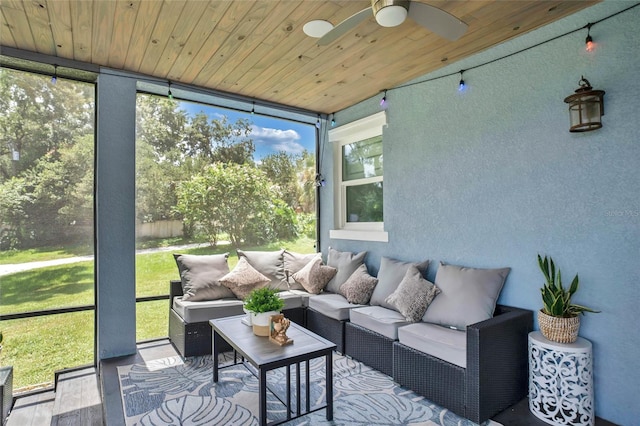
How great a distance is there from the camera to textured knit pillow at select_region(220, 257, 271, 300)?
353 cm

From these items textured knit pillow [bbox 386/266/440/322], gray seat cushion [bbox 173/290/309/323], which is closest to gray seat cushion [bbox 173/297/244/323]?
gray seat cushion [bbox 173/290/309/323]

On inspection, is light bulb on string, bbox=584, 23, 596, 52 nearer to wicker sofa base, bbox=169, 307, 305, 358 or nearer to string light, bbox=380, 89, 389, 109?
string light, bbox=380, 89, 389, 109

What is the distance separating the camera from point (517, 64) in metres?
2.69

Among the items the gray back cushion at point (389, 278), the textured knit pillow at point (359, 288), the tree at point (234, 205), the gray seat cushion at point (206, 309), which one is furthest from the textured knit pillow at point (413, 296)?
the tree at point (234, 205)

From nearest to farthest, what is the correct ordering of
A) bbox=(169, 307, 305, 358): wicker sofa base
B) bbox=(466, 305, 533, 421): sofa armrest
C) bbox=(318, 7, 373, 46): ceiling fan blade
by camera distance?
bbox=(318, 7, 373, 46): ceiling fan blade, bbox=(466, 305, 533, 421): sofa armrest, bbox=(169, 307, 305, 358): wicker sofa base

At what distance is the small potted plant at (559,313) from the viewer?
216 cm

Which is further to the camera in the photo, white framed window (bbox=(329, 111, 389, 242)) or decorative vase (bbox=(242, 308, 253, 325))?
white framed window (bbox=(329, 111, 389, 242))

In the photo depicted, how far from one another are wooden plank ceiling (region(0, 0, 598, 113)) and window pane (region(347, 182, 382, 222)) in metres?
1.25

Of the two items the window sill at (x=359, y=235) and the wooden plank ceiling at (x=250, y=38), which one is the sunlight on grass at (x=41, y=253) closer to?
the wooden plank ceiling at (x=250, y=38)

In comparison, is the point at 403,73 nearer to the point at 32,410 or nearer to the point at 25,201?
the point at 25,201

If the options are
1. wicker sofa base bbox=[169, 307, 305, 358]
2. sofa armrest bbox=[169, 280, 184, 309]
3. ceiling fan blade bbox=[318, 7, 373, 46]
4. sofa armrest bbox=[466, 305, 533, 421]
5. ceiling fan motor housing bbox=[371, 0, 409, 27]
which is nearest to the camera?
ceiling fan motor housing bbox=[371, 0, 409, 27]

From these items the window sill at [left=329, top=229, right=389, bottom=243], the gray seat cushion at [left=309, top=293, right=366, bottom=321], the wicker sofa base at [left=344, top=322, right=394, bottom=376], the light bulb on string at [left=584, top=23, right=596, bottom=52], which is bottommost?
the wicker sofa base at [left=344, top=322, right=394, bottom=376]

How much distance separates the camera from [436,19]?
6.09ft

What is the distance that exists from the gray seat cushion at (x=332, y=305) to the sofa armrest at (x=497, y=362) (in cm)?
133
